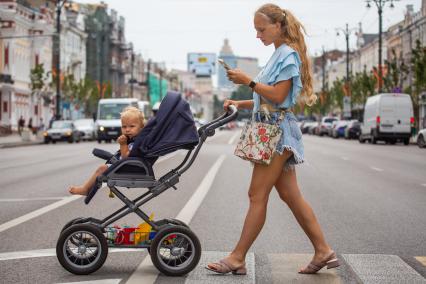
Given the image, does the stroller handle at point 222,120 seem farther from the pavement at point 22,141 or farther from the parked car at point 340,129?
the parked car at point 340,129

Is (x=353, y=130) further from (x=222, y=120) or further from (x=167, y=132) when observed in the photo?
(x=167, y=132)

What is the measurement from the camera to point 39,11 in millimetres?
85750

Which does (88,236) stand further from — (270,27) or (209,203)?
(209,203)

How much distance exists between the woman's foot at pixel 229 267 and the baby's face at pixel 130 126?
3.56ft

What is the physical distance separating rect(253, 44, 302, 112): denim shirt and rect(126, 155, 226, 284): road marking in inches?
55.0

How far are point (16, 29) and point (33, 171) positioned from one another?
5444 centimetres

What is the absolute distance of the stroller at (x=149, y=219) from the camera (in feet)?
20.9

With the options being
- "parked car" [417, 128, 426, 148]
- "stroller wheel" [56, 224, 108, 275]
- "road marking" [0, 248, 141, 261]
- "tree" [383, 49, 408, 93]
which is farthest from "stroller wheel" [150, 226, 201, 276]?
"tree" [383, 49, 408, 93]

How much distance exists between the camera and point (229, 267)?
636 centimetres

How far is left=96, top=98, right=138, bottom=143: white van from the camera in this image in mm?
51219

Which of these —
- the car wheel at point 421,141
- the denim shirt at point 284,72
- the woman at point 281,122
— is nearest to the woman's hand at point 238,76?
the woman at point 281,122

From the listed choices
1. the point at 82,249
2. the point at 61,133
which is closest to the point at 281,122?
the point at 82,249

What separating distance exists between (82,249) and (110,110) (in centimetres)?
4798

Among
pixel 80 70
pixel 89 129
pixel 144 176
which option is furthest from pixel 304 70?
pixel 80 70
